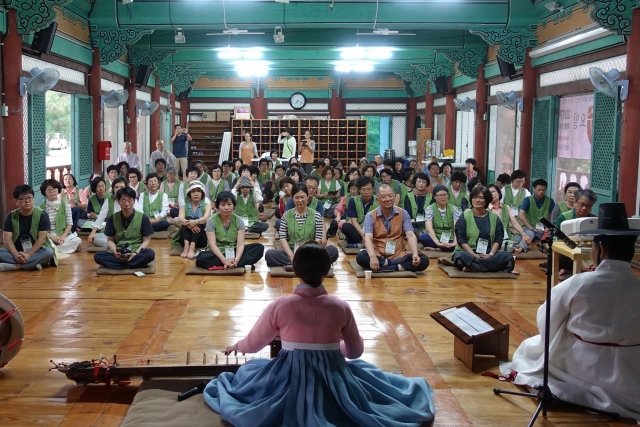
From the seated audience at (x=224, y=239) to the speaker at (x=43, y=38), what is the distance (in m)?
4.28

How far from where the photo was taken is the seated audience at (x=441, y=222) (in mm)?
8997

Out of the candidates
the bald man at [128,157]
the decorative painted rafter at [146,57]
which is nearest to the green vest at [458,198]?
the bald man at [128,157]

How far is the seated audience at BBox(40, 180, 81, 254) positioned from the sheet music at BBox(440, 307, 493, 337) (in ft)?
17.5

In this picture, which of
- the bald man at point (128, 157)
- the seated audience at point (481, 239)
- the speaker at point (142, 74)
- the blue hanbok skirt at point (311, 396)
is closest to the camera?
the blue hanbok skirt at point (311, 396)

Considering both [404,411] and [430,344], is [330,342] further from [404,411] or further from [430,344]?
[430,344]

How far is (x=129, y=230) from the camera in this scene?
25.5 ft

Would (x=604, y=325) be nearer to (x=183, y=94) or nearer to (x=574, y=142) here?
(x=574, y=142)

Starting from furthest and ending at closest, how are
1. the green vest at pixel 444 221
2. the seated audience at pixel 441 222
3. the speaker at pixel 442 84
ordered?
the speaker at pixel 442 84 < the green vest at pixel 444 221 < the seated audience at pixel 441 222

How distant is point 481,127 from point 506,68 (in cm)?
240

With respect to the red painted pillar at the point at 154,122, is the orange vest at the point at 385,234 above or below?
below

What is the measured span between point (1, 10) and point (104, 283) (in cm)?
415

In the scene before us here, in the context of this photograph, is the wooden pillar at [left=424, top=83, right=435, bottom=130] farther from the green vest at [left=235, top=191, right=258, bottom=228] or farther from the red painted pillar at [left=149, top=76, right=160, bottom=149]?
the green vest at [left=235, top=191, right=258, bottom=228]

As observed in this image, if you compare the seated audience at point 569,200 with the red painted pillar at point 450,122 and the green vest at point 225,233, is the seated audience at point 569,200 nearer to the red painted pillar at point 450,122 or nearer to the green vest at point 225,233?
the green vest at point 225,233

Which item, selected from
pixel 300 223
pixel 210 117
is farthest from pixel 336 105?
pixel 300 223
